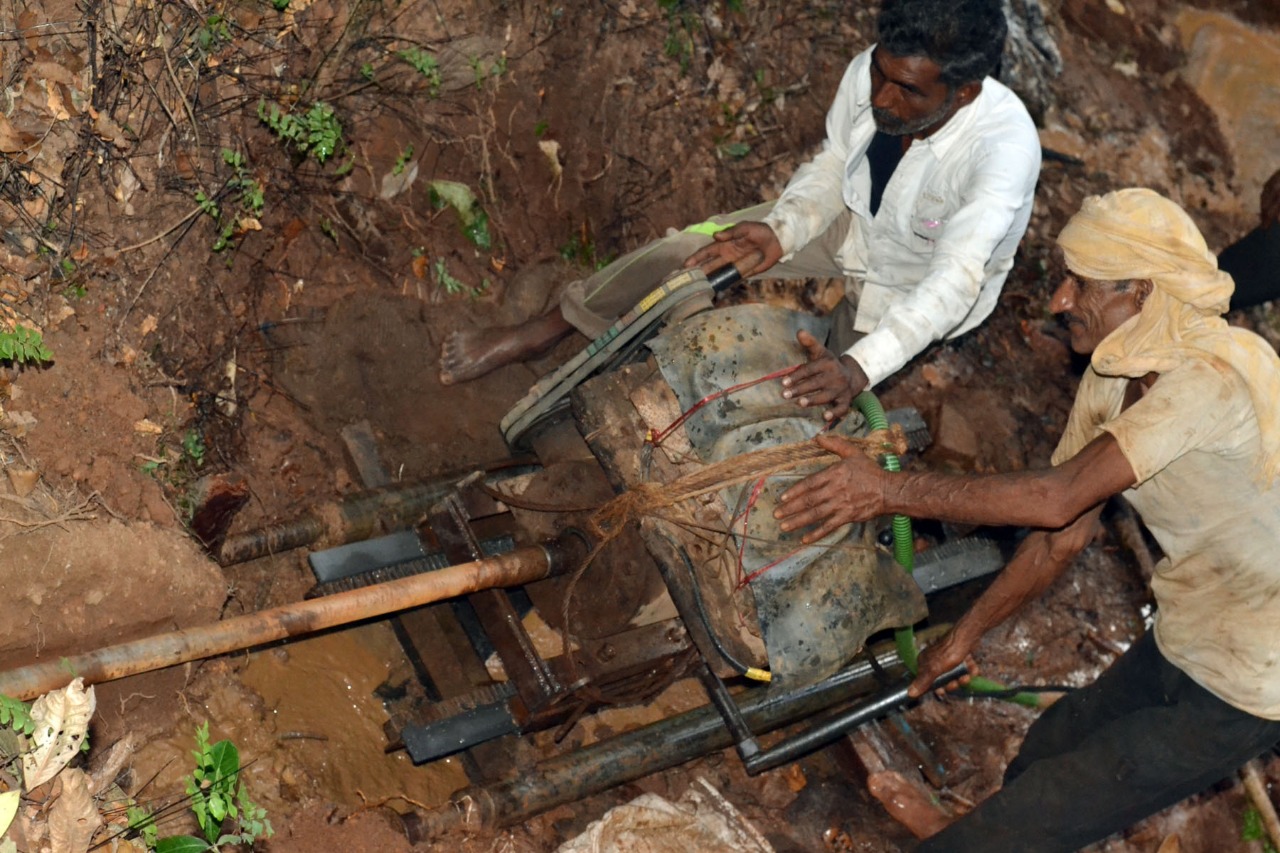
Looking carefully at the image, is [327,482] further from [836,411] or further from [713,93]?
[713,93]

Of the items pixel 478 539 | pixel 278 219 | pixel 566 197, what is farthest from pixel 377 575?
pixel 566 197

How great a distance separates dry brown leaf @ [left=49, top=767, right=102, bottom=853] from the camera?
3084mm

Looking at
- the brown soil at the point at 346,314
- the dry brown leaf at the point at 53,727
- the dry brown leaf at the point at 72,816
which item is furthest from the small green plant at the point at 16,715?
the brown soil at the point at 346,314

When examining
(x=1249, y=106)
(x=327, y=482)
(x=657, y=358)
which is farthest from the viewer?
(x=1249, y=106)

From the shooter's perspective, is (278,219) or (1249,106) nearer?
(278,219)

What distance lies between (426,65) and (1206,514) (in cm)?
348

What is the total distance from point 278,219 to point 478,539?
5.36 ft

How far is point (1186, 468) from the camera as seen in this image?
378 cm

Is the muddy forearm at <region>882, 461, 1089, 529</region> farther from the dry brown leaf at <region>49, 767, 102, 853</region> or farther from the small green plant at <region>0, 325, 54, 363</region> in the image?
the small green plant at <region>0, 325, 54, 363</region>

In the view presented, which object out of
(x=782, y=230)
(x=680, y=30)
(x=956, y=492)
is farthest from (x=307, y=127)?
(x=956, y=492)

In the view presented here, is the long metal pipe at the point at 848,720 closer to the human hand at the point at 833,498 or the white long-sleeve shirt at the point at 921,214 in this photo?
the human hand at the point at 833,498

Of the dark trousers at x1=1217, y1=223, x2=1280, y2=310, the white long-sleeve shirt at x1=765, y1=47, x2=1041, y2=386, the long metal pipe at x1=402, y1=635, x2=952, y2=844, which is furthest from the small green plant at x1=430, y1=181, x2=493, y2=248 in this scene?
the dark trousers at x1=1217, y1=223, x2=1280, y2=310

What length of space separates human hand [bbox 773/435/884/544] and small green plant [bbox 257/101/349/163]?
2.33m

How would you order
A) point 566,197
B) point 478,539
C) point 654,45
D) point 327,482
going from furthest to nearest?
point 654,45 → point 566,197 → point 327,482 → point 478,539
